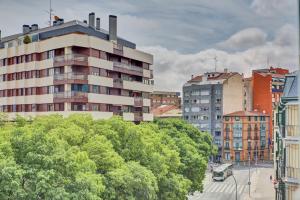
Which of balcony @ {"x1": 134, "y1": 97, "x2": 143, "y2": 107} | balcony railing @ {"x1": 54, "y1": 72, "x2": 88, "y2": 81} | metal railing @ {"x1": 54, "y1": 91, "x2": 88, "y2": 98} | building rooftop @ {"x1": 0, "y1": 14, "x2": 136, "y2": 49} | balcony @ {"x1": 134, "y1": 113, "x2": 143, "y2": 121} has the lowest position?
balcony @ {"x1": 134, "y1": 113, "x2": 143, "y2": 121}

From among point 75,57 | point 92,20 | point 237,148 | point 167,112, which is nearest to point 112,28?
point 92,20

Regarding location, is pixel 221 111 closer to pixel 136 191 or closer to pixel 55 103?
pixel 55 103

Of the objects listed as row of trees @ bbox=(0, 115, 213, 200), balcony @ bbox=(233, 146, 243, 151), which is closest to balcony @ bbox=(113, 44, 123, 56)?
row of trees @ bbox=(0, 115, 213, 200)

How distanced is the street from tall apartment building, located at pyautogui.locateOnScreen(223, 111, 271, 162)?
1.23 m

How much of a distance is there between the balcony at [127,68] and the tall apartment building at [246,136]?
6.79 meters

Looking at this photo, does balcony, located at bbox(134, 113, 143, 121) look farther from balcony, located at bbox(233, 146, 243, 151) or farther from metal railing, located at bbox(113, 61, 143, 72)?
balcony, located at bbox(233, 146, 243, 151)

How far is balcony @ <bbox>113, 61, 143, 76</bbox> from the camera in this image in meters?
8.04

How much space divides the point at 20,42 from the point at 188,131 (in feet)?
11.5

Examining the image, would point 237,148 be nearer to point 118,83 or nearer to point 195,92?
point 195,92

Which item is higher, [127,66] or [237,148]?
[127,66]

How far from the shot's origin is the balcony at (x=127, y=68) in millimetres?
8037

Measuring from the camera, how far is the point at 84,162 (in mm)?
3383

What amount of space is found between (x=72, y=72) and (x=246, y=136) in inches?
348

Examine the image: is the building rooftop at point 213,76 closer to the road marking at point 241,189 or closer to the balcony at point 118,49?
the road marking at point 241,189
